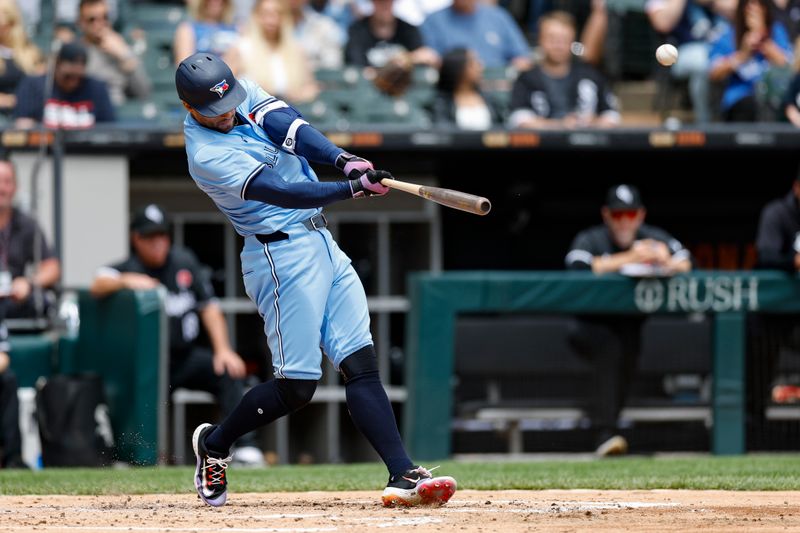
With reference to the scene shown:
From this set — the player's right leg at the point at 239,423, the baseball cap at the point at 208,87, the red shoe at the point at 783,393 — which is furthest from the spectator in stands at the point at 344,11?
the player's right leg at the point at 239,423

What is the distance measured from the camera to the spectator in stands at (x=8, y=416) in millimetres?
7980

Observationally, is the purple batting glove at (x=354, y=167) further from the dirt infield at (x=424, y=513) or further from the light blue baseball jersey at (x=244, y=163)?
the dirt infield at (x=424, y=513)

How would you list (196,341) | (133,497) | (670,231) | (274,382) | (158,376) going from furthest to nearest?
(670,231), (196,341), (158,376), (133,497), (274,382)

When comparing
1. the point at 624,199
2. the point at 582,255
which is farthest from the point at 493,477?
the point at 624,199

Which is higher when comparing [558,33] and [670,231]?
[558,33]

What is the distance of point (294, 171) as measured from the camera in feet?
17.3

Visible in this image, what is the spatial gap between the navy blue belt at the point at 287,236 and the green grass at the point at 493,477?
1379mm

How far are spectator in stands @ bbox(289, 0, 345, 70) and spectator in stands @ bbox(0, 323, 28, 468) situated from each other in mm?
3461

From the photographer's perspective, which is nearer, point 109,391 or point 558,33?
point 109,391

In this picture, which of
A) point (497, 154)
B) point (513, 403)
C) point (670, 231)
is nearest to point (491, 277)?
point (513, 403)

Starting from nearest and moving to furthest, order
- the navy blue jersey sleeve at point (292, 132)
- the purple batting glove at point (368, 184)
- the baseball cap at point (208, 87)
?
the purple batting glove at point (368, 184), the baseball cap at point (208, 87), the navy blue jersey sleeve at point (292, 132)

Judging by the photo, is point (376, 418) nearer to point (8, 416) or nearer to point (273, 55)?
point (8, 416)

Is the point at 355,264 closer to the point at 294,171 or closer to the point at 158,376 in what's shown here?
the point at 158,376

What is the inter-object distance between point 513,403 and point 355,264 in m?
2.22
